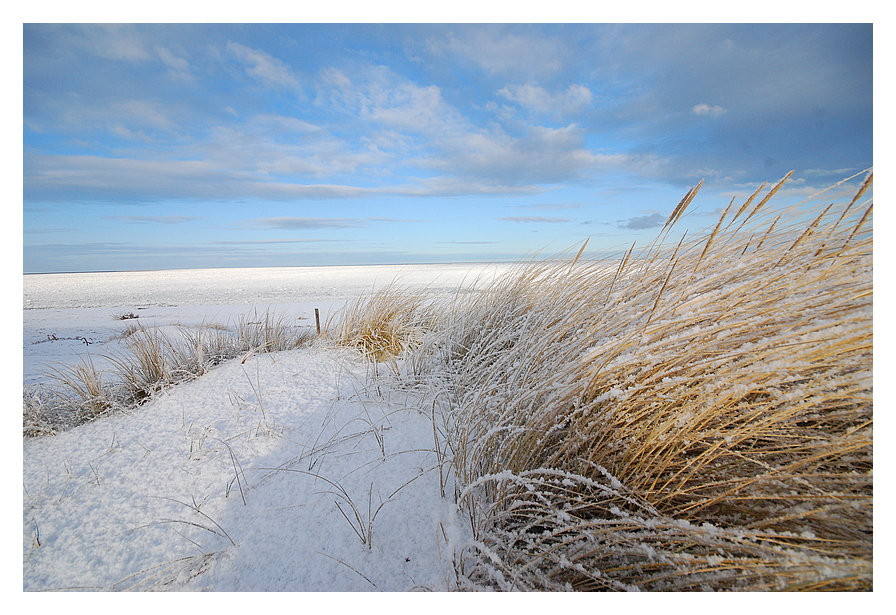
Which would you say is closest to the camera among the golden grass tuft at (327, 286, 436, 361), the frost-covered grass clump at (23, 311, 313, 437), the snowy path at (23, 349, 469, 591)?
the snowy path at (23, 349, 469, 591)

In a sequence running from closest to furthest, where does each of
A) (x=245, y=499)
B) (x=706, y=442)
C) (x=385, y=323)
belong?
(x=706, y=442) < (x=245, y=499) < (x=385, y=323)

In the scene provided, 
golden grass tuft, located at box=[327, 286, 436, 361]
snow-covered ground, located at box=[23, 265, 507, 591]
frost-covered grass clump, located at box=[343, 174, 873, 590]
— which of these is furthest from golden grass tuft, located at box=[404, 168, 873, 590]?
golden grass tuft, located at box=[327, 286, 436, 361]

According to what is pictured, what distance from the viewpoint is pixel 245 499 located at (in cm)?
132

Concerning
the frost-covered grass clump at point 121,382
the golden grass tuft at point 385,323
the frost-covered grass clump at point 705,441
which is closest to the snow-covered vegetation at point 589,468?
the frost-covered grass clump at point 705,441

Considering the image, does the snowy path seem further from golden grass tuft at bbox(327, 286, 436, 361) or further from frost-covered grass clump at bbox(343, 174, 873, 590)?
golden grass tuft at bbox(327, 286, 436, 361)

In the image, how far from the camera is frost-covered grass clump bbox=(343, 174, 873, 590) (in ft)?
2.64

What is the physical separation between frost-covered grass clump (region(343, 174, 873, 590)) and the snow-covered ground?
24cm

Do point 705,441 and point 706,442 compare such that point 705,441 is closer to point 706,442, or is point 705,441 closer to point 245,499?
point 706,442

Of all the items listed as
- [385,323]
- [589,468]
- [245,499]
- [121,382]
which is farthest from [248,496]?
[121,382]

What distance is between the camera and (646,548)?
→ 2.66 ft

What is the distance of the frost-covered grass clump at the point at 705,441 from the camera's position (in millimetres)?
805

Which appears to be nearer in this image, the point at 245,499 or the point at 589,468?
the point at 589,468

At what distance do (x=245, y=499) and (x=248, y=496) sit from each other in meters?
0.02
